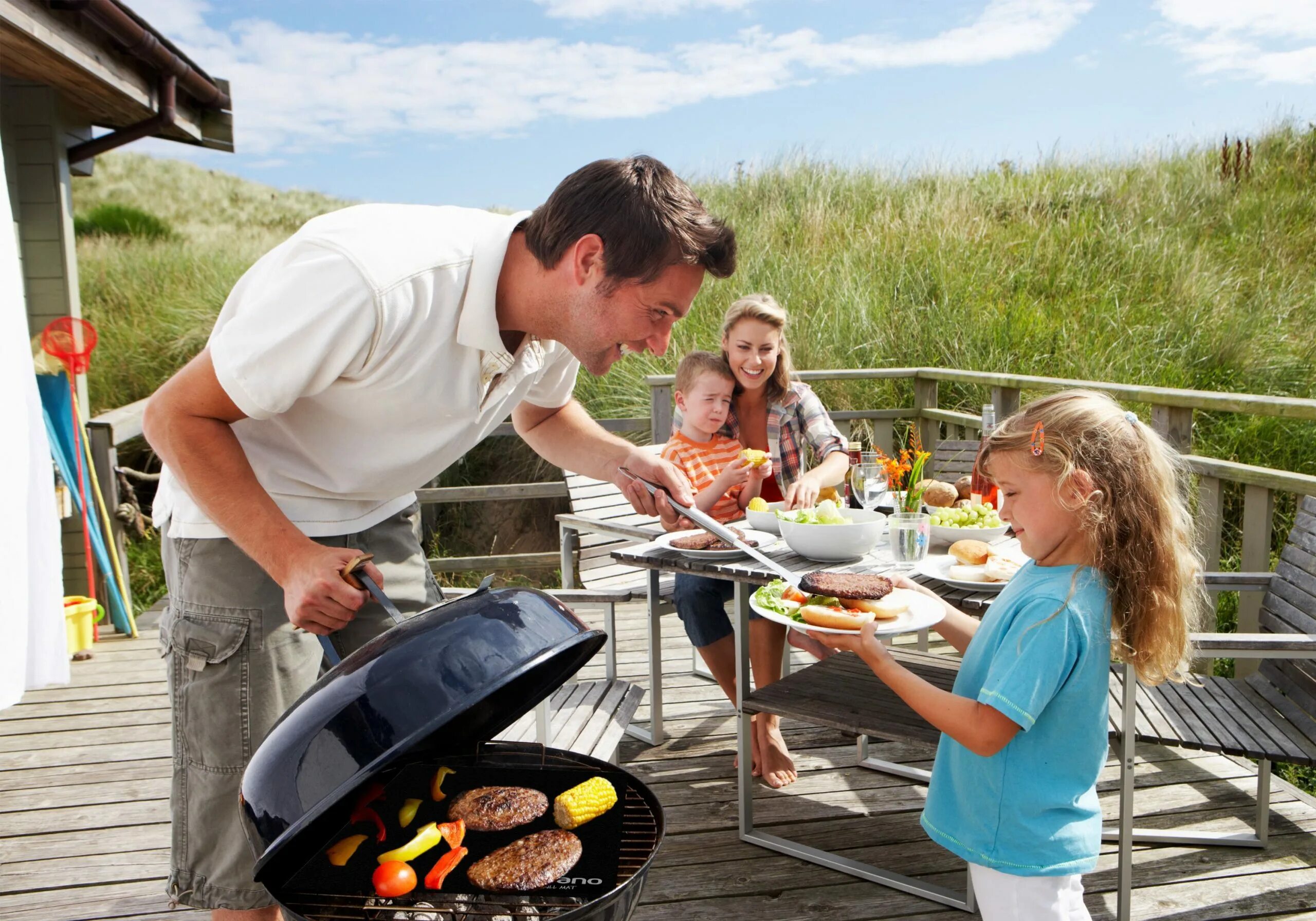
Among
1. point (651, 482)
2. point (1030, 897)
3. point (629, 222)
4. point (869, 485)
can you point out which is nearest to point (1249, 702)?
point (869, 485)

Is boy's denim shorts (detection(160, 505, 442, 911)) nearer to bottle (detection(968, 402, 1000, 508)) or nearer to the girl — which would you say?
the girl

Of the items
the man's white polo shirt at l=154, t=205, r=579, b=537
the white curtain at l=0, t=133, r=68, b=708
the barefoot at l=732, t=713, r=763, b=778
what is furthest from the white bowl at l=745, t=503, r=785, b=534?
the white curtain at l=0, t=133, r=68, b=708

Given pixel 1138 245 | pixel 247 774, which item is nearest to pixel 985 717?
pixel 247 774

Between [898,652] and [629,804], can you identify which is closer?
[629,804]

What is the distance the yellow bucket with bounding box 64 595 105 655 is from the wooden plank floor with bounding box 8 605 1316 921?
0.69 m

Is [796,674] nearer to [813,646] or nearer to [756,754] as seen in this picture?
[813,646]

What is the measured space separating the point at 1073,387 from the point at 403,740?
11.9ft

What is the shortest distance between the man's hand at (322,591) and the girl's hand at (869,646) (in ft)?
2.75

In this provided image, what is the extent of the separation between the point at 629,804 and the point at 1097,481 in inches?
36.7

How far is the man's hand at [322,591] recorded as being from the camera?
1.20 metres

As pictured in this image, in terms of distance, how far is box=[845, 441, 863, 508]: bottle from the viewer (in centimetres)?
279

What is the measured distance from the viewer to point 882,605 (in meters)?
1.79

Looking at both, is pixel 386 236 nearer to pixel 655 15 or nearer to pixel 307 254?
pixel 307 254

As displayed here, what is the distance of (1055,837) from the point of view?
5.20 feet
